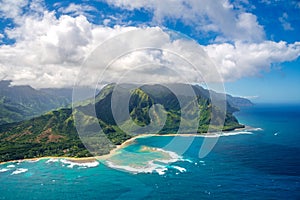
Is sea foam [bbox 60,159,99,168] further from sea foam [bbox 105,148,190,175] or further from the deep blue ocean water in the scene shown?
sea foam [bbox 105,148,190,175]

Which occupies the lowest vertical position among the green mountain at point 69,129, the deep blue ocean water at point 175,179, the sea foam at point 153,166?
the deep blue ocean water at point 175,179

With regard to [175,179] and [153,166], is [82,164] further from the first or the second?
[175,179]

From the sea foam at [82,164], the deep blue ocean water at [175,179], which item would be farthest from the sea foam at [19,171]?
the sea foam at [82,164]

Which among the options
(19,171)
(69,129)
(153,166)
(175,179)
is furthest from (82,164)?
(69,129)

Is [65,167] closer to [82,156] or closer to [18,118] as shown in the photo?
[82,156]

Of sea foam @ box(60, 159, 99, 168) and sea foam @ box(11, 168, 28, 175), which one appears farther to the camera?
sea foam @ box(60, 159, 99, 168)

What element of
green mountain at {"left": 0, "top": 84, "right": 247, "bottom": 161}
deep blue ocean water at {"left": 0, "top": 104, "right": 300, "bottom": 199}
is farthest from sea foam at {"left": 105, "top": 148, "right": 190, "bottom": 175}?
green mountain at {"left": 0, "top": 84, "right": 247, "bottom": 161}

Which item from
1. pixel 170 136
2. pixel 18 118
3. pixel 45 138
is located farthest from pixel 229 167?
pixel 18 118

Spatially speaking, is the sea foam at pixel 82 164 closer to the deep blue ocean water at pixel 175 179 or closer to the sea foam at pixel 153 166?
the deep blue ocean water at pixel 175 179

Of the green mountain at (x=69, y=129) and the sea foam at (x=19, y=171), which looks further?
the green mountain at (x=69, y=129)
